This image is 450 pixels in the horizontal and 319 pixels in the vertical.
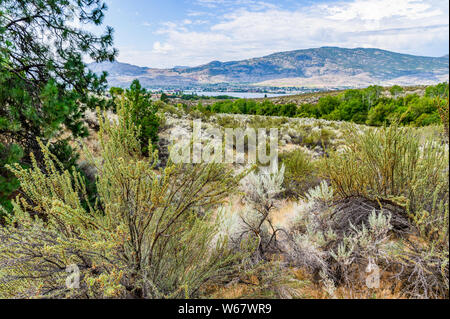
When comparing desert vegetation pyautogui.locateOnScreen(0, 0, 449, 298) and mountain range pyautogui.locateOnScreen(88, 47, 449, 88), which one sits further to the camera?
mountain range pyautogui.locateOnScreen(88, 47, 449, 88)

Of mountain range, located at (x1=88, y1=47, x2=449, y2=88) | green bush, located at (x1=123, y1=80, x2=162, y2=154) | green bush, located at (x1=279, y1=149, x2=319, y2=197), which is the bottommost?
green bush, located at (x1=279, y1=149, x2=319, y2=197)

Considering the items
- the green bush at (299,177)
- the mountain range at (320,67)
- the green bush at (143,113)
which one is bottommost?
the green bush at (299,177)

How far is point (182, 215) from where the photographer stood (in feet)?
7.54

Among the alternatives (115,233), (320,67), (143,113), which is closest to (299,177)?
(115,233)

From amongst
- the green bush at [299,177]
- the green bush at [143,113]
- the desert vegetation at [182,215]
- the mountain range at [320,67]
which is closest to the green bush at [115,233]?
the desert vegetation at [182,215]

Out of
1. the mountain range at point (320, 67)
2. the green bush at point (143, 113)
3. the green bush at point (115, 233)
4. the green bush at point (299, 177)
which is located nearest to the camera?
the green bush at point (115, 233)

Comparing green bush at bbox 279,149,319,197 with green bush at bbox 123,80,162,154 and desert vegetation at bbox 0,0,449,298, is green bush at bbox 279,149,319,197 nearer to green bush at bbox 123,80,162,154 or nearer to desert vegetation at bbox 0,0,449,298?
desert vegetation at bbox 0,0,449,298

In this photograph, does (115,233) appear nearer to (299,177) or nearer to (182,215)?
(182,215)

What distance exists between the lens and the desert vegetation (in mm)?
1884

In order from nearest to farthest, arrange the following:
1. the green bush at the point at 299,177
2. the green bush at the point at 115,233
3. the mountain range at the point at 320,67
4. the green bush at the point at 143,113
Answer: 1. the green bush at the point at 115,233
2. the green bush at the point at 299,177
3. the green bush at the point at 143,113
4. the mountain range at the point at 320,67

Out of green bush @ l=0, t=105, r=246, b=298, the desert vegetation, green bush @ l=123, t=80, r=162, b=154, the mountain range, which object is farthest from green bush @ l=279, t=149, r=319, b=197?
the mountain range

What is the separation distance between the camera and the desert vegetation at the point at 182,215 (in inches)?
74.2

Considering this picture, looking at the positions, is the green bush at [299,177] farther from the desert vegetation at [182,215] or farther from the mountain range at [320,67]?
the mountain range at [320,67]
